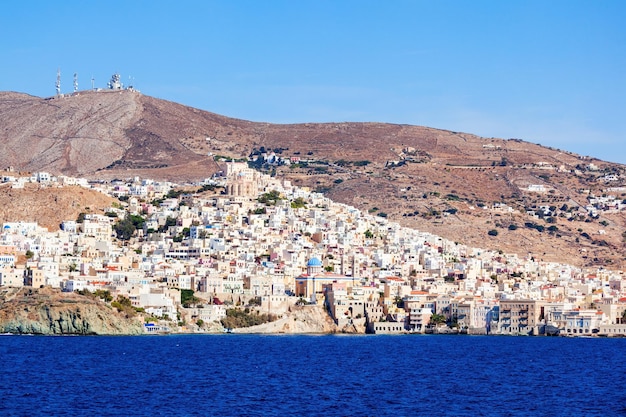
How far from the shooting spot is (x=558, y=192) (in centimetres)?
18075

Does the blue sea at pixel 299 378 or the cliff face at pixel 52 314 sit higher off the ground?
the cliff face at pixel 52 314

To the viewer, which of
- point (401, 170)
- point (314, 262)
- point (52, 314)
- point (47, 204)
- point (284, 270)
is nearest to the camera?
point (52, 314)

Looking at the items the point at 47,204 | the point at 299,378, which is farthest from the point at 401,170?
the point at 299,378

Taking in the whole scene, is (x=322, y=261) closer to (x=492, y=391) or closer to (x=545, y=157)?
(x=492, y=391)

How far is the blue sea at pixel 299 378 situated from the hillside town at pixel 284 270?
354 inches

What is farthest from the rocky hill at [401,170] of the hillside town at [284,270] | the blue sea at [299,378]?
the blue sea at [299,378]

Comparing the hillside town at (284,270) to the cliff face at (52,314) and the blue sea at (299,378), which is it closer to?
the cliff face at (52,314)

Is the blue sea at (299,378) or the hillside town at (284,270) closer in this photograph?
the blue sea at (299,378)

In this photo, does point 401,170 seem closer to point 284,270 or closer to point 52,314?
point 284,270

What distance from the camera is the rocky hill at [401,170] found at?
6137 inches

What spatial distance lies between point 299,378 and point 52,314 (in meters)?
31.1

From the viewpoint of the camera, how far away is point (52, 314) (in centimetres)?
8812

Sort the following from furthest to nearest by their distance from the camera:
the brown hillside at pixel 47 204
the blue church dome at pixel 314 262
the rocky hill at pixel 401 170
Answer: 1. the rocky hill at pixel 401 170
2. the brown hillside at pixel 47 204
3. the blue church dome at pixel 314 262

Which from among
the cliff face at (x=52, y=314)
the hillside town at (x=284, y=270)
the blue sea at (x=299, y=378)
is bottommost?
the blue sea at (x=299, y=378)
